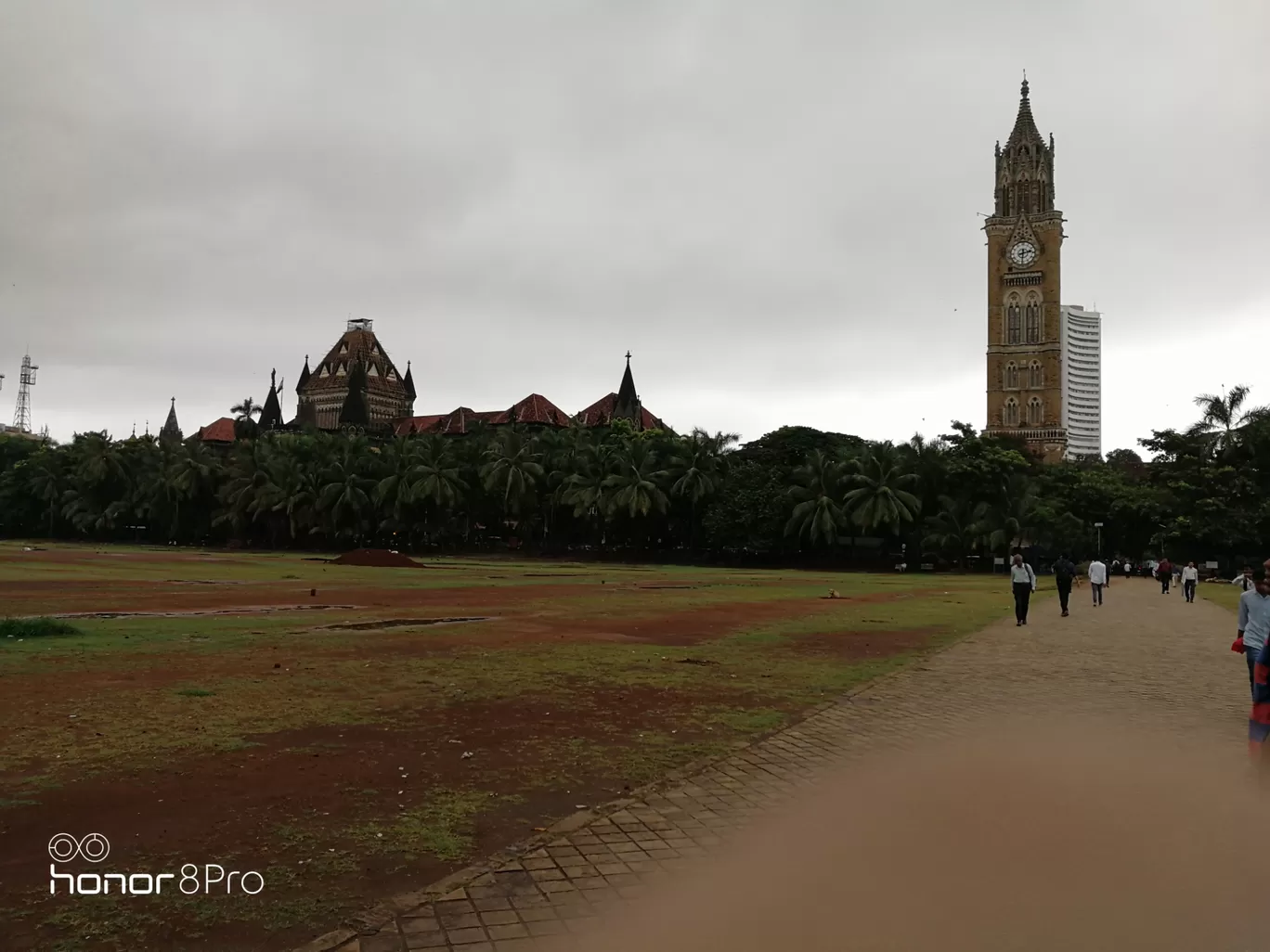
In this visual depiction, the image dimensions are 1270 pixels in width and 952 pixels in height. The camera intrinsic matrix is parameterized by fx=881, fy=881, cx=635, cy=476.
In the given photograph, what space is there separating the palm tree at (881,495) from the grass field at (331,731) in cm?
3418

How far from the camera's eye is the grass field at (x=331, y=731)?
178 inches

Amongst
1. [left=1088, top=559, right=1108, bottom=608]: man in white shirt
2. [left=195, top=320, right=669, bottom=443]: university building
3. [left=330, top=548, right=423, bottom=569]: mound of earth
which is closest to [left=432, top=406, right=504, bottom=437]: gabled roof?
[left=195, top=320, right=669, bottom=443]: university building

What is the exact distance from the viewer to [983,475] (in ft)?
182

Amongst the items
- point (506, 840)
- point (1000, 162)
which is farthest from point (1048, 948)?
point (1000, 162)

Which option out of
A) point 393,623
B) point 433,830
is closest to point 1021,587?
point 393,623

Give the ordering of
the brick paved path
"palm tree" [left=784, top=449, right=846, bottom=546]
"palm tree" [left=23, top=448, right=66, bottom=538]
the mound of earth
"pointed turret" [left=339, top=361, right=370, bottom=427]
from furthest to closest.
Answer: "pointed turret" [left=339, top=361, right=370, bottom=427]
"palm tree" [left=23, top=448, right=66, bottom=538]
"palm tree" [left=784, top=449, right=846, bottom=546]
the mound of earth
the brick paved path

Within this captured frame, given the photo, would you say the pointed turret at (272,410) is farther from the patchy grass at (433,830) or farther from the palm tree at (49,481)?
the patchy grass at (433,830)

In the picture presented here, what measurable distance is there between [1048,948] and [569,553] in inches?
2548

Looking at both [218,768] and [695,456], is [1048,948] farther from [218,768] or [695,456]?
[695,456]

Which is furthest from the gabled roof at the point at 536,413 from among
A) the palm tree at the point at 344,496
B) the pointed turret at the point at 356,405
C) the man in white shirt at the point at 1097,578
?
the man in white shirt at the point at 1097,578

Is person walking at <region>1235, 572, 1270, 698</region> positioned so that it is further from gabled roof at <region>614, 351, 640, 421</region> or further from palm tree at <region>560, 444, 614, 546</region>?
gabled roof at <region>614, 351, 640, 421</region>

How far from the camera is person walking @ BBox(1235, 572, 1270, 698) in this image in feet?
28.2

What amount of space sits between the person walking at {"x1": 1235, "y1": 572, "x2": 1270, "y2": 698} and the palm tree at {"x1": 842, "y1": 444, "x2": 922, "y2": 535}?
45090mm

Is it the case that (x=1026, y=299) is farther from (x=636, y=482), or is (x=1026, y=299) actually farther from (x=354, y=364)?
(x=354, y=364)
